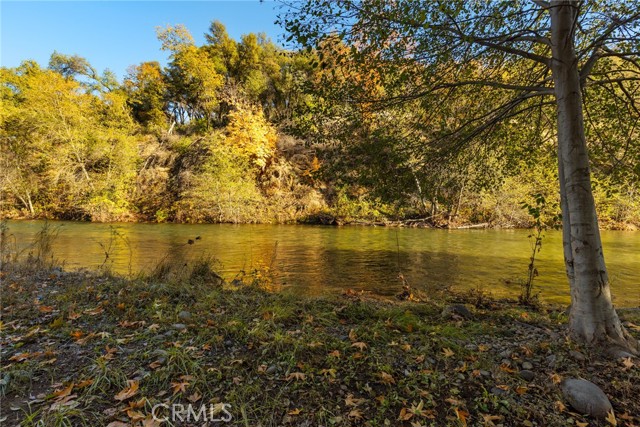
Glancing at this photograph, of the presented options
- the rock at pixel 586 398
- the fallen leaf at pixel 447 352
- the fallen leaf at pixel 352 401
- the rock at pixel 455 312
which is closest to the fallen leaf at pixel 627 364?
the rock at pixel 586 398

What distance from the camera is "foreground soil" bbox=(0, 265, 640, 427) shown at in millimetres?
2494

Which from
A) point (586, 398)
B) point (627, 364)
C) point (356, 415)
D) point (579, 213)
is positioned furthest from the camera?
point (579, 213)

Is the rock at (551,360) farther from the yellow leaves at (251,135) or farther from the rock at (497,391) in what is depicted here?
the yellow leaves at (251,135)

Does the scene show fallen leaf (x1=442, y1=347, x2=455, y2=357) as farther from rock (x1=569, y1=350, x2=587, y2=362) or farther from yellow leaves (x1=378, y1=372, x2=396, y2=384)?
Result: rock (x1=569, y1=350, x2=587, y2=362)

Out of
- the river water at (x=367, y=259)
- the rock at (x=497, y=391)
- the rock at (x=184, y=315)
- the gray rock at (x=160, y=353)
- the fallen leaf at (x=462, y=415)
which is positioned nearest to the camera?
the fallen leaf at (x=462, y=415)

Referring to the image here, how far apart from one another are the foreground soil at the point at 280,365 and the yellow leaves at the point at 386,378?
1cm

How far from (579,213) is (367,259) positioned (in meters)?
8.02

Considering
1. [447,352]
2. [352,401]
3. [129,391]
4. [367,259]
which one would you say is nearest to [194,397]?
[129,391]

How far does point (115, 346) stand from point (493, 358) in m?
3.96

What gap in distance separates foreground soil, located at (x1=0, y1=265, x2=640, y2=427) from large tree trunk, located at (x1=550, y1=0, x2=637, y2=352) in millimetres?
378

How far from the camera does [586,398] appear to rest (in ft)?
8.87

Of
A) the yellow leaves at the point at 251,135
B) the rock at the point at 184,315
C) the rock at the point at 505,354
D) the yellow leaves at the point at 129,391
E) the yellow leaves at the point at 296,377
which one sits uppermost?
the yellow leaves at the point at 251,135

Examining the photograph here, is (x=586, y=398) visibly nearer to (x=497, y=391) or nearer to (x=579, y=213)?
(x=497, y=391)

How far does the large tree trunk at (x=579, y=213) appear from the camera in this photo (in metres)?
3.71
